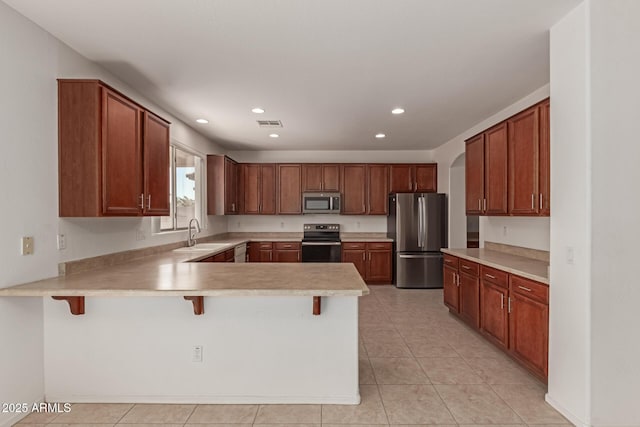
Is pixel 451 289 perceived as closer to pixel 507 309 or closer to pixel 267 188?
pixel 507 309

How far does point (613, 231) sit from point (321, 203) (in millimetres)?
4599

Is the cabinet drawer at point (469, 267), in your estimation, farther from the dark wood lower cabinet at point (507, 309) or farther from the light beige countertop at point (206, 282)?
the light beige countertop at point (206, 282)

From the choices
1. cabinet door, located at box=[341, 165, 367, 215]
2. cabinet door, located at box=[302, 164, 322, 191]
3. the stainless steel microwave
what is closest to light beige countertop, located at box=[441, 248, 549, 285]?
cabinet door, located at box=[341, 165, 367, 215]

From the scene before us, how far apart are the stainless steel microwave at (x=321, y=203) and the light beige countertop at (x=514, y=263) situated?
255 cm

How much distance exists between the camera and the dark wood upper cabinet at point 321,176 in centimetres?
638

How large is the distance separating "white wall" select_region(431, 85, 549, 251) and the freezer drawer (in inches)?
30.9

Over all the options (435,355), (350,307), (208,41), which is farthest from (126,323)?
(435,355)

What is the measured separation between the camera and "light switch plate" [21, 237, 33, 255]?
7.23 feet

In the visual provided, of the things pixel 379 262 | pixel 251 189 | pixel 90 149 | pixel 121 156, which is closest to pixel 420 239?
pixel 379 262

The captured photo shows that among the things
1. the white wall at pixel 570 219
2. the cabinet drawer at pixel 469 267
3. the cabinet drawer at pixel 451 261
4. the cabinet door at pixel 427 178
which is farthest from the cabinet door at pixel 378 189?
the white wall at pixel 570 219

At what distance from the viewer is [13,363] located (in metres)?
2.12

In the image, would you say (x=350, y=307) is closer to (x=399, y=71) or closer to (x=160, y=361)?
(x=160, y=361)

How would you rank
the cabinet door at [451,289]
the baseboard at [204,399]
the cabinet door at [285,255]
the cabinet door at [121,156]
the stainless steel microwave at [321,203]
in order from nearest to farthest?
1. the baseboard at [204,399]
2. the cabinet door at [121,156]
3. the cabinet door at [451,289]
4. the cabinet door at [285,255]
5. the stainless steel microwave at [321,203]

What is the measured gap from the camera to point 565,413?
2205 millimetres
